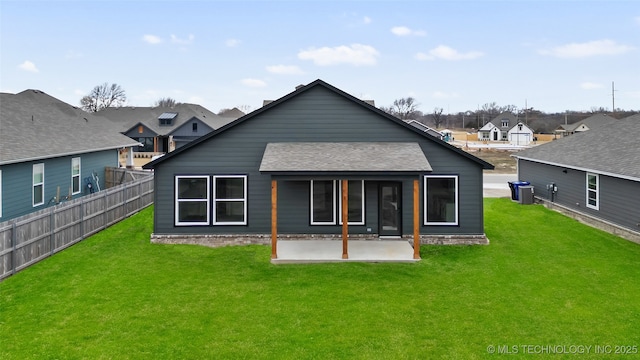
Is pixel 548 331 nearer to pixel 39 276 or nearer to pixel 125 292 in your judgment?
pixel 125 292

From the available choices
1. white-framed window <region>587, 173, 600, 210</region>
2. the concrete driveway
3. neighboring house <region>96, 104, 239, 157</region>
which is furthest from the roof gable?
neighboring house <region>96, 104, 239, 157</region>

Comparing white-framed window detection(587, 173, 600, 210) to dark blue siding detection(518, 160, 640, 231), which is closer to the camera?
dark blue siding detection(518, 160, 640, 231)

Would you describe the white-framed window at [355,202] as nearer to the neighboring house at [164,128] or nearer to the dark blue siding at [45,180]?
the dark blue siding at [45,180]

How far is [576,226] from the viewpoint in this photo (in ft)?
48.0

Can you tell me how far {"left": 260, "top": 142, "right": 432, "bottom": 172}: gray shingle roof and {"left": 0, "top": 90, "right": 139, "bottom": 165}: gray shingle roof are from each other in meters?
8.84

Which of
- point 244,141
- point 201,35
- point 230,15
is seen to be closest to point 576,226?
point 244,141

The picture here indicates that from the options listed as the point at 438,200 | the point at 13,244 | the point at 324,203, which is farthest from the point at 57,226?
the point at 438,200

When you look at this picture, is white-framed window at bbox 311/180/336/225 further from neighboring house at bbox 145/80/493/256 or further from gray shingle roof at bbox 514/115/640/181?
gray shingle roof at bbox 514/115/640/181

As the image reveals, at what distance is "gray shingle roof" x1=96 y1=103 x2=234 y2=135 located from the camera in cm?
4903

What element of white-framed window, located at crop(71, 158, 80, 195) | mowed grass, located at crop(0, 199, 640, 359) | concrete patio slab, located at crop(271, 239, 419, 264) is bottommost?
mowed grass, located at crop(0, 199, 640, 359)

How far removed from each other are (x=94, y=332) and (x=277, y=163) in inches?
232

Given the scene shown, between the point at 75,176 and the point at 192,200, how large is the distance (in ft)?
30.6

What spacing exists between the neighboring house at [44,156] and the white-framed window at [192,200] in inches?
223

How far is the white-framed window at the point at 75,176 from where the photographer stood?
1808 centimetres
